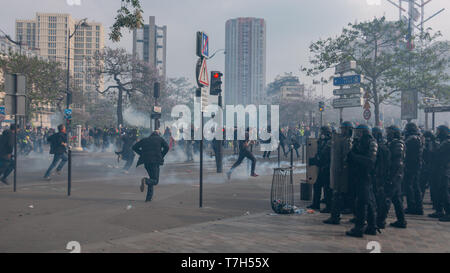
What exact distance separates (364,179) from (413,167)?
8.44ft

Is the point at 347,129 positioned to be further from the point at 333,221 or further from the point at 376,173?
the point at 333,221

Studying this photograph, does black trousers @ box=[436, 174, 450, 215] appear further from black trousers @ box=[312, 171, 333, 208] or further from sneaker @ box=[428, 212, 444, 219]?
black trousers @ box=[312, 171, 333, 208]

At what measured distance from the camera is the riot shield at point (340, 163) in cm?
660

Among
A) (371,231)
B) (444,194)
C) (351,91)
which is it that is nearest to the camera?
(371,231)

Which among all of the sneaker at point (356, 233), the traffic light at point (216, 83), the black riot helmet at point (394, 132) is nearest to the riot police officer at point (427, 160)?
the black riot helmet at point (394, 132)

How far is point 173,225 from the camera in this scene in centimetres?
679

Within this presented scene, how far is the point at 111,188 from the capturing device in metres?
11.3

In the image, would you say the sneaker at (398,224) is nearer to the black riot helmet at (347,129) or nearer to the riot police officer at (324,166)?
the riot police officer at (324,166)

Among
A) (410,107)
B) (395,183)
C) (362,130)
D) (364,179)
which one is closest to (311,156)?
(395,183)

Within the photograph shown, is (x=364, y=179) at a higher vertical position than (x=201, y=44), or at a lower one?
lower

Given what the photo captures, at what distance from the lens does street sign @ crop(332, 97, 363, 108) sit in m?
10.8

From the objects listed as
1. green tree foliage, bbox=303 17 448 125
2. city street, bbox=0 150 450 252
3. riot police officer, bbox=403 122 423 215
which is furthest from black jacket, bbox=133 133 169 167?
green tree foliage, bbox=303 17 448 125

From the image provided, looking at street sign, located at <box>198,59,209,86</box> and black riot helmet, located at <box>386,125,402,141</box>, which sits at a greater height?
street sign, located at <box>198,59,209,86</box>

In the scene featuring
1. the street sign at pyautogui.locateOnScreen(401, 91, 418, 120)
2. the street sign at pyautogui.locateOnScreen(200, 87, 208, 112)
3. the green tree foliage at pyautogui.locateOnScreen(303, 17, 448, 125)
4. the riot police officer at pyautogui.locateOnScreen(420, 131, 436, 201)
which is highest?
the green tree foliage at pyautogui.locateOnScreen(303, 17, 448, 125)
